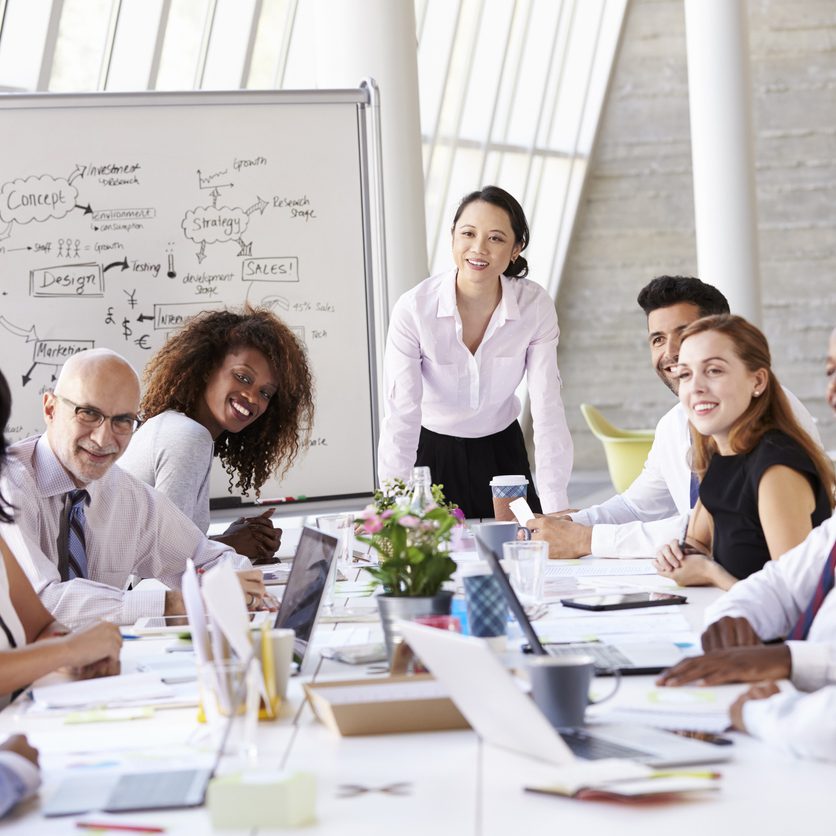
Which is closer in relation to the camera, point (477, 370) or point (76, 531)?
point (76, 531)

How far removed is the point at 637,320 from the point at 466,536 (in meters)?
9.63

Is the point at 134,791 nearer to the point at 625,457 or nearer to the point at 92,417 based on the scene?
the point at 92,417

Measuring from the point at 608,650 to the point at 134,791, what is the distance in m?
0.80

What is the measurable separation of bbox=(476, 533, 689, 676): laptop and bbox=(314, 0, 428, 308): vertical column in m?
3.96

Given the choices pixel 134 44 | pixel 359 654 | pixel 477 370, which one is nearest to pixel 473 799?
pixel 359 654

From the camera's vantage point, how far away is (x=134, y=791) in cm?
133

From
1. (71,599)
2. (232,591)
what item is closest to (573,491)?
(71,599)

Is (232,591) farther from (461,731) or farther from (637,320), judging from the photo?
(637,320)

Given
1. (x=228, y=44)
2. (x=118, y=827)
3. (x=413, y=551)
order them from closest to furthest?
1. (x=118, y=827)
2. (x=413, y=551)
3. (x=228, y=44)

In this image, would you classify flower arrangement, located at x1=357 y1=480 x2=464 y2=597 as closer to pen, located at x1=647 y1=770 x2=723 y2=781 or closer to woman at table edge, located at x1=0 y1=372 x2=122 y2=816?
woman at table edge, located at x1=0 y1=372 x2=122 y2=816

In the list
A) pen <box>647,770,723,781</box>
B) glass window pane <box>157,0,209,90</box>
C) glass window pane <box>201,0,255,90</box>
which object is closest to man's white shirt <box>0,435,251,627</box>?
pen <box>647,770,723,781</box>

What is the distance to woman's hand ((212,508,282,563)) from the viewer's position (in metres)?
3.30

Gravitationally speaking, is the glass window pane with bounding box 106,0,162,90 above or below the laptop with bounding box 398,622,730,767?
above

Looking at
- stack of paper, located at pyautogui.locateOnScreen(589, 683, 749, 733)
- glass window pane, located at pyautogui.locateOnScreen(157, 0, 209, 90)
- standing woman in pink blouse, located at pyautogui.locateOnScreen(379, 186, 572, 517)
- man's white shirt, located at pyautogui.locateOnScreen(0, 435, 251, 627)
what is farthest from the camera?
glass window pane, located at pyautogui.locateOnScreen(157, 0, 209, 90)
